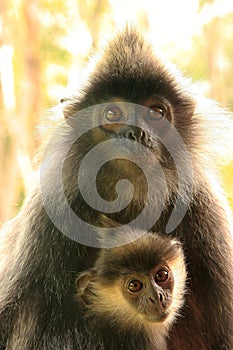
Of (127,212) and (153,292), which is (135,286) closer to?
(153,292)

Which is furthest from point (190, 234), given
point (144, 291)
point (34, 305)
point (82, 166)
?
point (34, 305)

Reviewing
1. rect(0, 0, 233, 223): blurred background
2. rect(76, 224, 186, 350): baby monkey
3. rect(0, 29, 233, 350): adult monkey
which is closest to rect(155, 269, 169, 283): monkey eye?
rect(76, 224, 186, 350): baby monkey

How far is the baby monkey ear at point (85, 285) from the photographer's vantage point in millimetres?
3688

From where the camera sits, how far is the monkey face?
3674mm

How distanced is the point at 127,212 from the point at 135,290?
46 centimetres

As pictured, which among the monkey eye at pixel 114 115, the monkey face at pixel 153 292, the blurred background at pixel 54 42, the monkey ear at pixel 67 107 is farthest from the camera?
the blurred background at pixel 54 42

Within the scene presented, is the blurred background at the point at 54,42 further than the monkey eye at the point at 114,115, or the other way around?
the blurred background at the point at 54,42

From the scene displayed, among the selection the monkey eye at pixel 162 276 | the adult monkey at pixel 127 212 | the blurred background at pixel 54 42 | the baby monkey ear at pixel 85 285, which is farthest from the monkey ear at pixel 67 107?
the blurred background at pixel 54 42

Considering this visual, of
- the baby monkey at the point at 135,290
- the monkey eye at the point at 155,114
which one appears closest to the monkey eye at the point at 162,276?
the baby monkey at the point at 135,290

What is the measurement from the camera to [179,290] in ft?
12.7

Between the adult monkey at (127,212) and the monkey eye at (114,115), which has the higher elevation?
the monkey eye at (114,115)

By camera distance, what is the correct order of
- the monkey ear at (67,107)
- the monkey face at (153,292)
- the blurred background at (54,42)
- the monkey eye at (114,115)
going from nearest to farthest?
the monkey face at (153,292) → the monkey eye at (114,115) → the monkey ear at (67,107) → the blurred background at (54,42)

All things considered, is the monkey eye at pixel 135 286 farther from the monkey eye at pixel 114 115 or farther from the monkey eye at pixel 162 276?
the monkey eye at pixel 114 115

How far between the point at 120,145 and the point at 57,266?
80 centimetres
